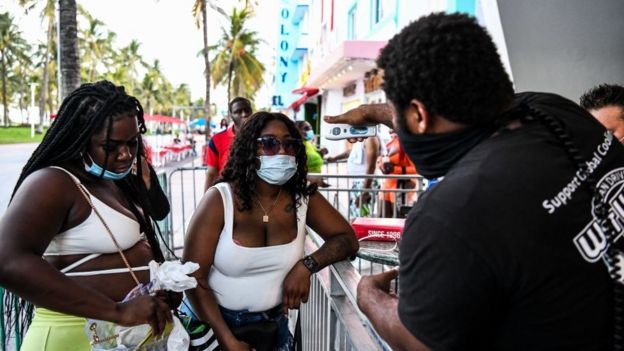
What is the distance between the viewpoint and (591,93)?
330 centimetres

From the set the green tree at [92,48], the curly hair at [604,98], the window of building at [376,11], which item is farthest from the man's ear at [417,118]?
the green tree at [92,48]

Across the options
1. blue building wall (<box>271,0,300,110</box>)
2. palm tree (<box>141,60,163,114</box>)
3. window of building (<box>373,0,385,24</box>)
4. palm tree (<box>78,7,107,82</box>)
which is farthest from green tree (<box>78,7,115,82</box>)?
window of building (<box>373,0,385,24</box>)

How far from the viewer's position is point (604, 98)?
10.5 ft

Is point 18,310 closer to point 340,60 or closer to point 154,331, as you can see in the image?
point 154,331

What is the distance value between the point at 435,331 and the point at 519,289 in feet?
0.72

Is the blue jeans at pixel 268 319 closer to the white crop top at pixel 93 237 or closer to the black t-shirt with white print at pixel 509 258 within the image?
the white crop top at pixel 93 237

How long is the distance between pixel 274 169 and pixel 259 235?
14.5 inches

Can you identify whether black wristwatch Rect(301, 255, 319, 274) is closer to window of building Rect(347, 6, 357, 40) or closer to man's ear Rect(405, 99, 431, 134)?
man's ear Rect(405, 99, 431, 134)

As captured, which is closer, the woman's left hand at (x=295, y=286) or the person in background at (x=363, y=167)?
the woman's left hand at (x=295, y=286)

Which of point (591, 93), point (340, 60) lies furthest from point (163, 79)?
point (591, 93)

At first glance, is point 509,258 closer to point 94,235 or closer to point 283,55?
point 94,235

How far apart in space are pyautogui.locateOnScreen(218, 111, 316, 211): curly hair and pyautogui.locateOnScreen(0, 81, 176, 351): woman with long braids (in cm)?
48

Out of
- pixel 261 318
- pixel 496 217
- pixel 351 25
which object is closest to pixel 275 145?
pixel 261 318

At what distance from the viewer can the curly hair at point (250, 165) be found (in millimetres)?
2406
